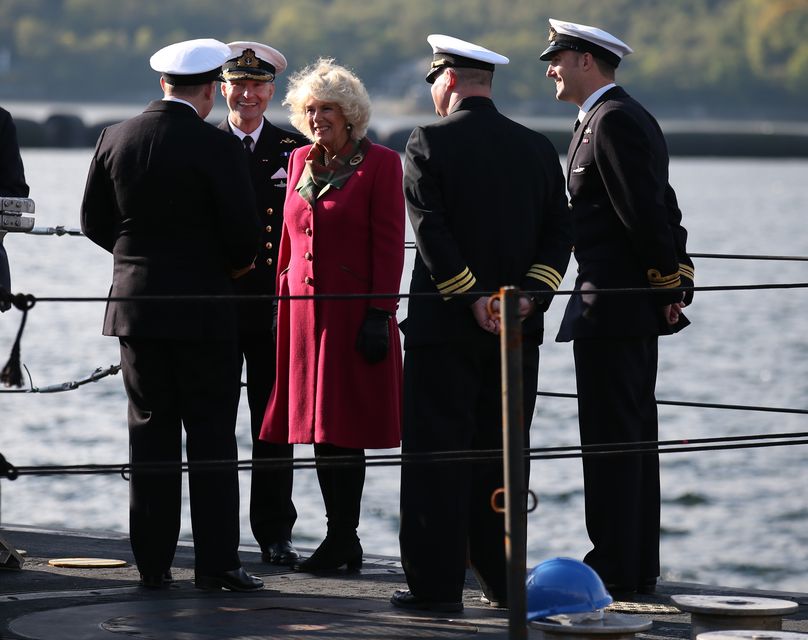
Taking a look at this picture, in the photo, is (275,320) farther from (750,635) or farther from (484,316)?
(750,635)

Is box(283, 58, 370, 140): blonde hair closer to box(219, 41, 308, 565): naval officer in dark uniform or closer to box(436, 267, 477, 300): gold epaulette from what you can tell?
box(219, 41, 308, 565): naval officer in dark uniform

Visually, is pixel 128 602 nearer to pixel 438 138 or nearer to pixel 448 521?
pixel 448 521

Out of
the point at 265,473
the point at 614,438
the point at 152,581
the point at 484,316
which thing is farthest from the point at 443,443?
the point at 265,473

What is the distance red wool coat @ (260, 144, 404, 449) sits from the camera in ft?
21.0

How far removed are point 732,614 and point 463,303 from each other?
129 cm

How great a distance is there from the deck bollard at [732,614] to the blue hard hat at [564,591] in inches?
9.7

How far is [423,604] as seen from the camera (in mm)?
5809

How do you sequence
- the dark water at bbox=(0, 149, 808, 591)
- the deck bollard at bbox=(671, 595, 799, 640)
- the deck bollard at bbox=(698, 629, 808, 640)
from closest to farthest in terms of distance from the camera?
the deck bollard at bbox=(698, 629, 808, 640) < the deck bollard at bbox=(671, 595, 799, 640) < the dark water at bbox=(0, 149, 808, 591)

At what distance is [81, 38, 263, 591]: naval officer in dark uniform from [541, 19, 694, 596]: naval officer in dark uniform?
1180 millimetres

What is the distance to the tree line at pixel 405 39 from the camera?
12469 cm

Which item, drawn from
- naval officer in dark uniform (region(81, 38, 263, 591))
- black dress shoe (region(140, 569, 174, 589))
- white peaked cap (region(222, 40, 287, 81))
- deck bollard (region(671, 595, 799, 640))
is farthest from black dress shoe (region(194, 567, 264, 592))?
white peaked cap (region(222, 40, 287, 81))

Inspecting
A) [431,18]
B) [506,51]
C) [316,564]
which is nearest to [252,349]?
[316,564]

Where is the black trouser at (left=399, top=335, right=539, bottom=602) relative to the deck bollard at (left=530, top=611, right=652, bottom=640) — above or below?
above

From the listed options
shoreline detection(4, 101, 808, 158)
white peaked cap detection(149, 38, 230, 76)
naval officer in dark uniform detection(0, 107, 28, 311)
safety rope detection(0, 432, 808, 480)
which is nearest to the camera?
safety rope detection(0, 432, 808, 480)
